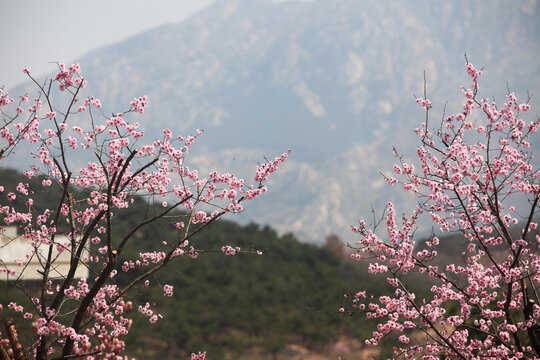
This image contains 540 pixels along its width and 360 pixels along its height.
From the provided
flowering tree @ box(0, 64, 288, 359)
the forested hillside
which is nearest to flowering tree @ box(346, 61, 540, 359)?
flowering tree @ box(0, 64, 288, 359)

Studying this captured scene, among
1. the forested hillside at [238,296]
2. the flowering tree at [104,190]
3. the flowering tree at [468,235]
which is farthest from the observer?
the forested hillside at [238,296]

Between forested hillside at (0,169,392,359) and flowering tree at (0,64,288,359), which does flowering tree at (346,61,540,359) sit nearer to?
flowering tree at (0,64,288,359)

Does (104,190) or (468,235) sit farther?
(468,235)

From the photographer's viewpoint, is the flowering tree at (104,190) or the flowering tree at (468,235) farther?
the flowering tree at (468,235)

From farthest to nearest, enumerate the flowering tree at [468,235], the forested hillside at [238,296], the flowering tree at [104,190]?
the forested hillside at [238,296]
the flowering tree at [468,235]
the flowering tree at [104,190]

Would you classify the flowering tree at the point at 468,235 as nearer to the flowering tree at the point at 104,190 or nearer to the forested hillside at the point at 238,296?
the flowering tree at the point at 104,190

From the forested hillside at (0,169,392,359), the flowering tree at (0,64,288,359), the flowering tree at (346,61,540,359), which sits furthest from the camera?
the forested hillside at (0,169,392,359)

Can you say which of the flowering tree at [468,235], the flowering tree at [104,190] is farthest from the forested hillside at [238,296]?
the flowering tree at [468,235]

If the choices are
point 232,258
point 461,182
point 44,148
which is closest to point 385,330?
point 461,182

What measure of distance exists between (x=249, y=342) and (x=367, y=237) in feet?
40.4

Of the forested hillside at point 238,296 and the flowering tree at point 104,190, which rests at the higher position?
the forested hillside at point 238,296

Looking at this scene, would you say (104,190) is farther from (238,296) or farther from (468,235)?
(238,296)

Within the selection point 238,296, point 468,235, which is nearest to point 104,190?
point 468,235

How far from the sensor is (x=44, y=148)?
5.96 meters
